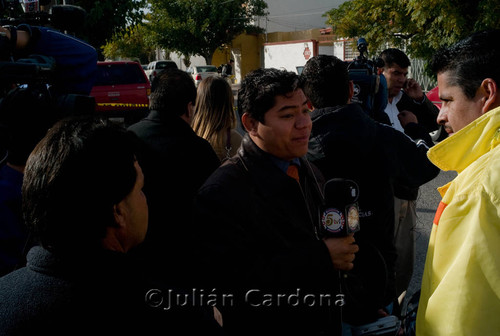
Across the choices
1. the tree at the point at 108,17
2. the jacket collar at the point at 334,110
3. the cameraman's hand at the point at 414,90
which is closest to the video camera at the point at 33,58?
the jacket collar at the point at 334,110

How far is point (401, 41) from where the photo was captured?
13.5 metres

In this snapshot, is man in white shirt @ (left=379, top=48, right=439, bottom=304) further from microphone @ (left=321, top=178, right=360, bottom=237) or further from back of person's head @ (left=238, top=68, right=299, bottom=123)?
microphone @ (left=321, top=178, right=360, bottom=237)

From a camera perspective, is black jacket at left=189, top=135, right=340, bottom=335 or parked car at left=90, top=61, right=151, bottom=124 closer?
black jacket at left=189, top=135, right=340, bottom=335

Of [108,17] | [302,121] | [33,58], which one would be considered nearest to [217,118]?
[302,121]

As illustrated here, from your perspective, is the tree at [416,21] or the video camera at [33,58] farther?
the tree at [416,21]

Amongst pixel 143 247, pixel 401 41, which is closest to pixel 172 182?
pixel 143 247

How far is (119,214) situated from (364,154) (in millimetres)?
1435

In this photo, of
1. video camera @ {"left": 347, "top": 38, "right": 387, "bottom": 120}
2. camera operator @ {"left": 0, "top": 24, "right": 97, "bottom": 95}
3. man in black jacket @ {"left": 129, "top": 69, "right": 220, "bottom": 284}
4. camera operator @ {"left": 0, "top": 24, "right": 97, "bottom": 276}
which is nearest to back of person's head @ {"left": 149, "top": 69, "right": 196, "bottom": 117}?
man in black jacket @ {"left": 129, "top": 69, "right": 220, "bottom": 284}

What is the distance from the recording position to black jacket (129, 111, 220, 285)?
2471 millimetres

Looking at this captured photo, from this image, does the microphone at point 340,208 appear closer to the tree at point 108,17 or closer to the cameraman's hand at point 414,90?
the cameraman's hand at point 414,90

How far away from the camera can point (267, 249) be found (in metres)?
1.84

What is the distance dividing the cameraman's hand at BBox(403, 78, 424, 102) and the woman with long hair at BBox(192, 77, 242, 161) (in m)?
1.50

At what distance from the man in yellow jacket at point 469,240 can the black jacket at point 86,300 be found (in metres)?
0.68

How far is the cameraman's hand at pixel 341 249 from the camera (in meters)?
1.67
